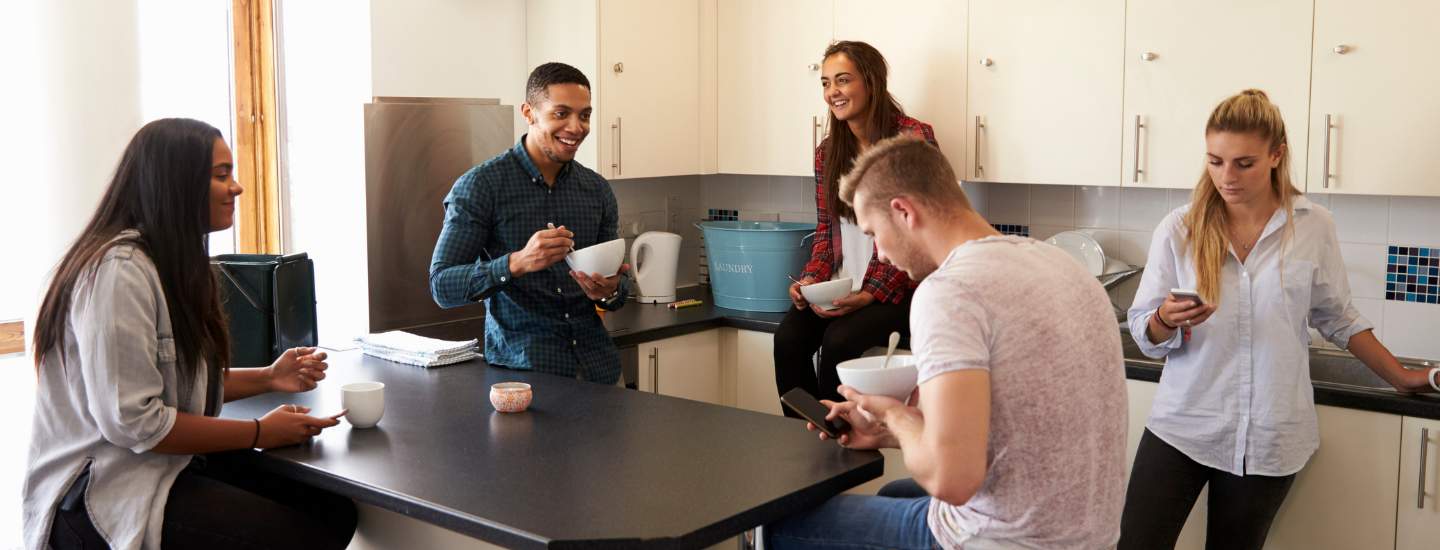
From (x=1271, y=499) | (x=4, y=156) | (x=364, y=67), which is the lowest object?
(x=1271, y=499)

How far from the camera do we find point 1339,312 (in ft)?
8.94

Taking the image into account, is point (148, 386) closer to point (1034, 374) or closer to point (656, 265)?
point (1034, 374)

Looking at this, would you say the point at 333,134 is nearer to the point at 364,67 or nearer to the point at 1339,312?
the point at 364,67

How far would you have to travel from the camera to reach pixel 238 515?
2131 millimetres

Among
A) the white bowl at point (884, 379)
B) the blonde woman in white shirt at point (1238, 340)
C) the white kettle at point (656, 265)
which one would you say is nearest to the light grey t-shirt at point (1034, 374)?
the white bowl at point (884, 379)

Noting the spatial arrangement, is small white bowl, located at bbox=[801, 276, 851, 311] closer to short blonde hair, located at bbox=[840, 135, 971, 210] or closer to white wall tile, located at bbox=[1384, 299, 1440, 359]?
white wall tile, located at bbox=[1384, 299, 1440, 359]

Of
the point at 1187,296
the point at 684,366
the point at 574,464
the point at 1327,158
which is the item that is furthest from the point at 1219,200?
the point at 684,366

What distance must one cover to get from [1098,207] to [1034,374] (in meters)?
2.24

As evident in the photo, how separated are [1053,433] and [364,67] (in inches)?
105

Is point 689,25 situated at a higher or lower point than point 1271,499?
higher

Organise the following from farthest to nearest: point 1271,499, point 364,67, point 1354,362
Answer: point 364,67, point 1354,362, point 1271,499

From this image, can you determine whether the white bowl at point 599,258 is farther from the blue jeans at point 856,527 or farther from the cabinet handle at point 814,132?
the cabinet handle at point 814,132

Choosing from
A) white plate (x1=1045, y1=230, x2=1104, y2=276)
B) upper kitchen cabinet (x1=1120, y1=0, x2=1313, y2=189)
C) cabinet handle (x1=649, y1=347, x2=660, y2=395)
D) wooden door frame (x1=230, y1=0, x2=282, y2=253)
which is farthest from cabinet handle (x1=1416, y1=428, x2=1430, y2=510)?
wooden door frame (x1=230, y1=0, x2=282, y2=253)

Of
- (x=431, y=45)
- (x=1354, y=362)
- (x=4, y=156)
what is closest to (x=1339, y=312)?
(x=1354, y=362)
